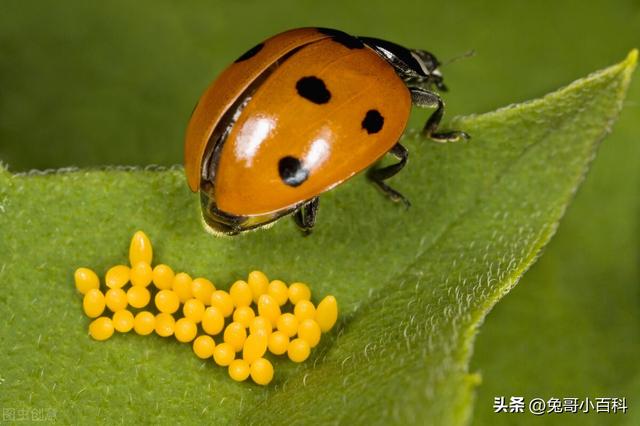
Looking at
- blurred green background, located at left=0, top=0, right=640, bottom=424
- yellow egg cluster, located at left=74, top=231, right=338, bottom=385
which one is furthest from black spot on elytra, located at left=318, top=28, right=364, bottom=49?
blurred green background, located at left=0, top=0, right=640, bottom=424

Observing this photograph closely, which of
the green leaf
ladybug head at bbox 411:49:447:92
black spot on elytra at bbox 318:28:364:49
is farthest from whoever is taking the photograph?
ladybug head at bbox 411:49:447:92

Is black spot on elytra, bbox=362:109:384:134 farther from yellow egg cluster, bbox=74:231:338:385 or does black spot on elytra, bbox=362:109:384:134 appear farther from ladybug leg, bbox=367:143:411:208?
yellow egg cluster, bbox=74:231:338:385

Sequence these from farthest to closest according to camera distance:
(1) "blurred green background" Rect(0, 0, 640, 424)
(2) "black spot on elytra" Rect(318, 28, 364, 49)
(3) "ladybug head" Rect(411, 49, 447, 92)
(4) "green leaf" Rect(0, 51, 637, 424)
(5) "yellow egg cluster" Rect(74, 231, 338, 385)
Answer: (1) "blurred green background" Rect(0, 0, 640, 424) → (3) "ladybug head" Rect(411, 49, 447, 92) → (2) "black spot on elytra" Rect(318, 28, 364, 49) → (5) "yellow egg cluster" Rect(74, 231, 338, 385) → (4) "green leaf" Rect(0, 51, 637, 424)

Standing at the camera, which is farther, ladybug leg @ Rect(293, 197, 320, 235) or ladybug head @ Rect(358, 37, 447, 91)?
ladybug head @ Rect(358, 37, 447, 91)

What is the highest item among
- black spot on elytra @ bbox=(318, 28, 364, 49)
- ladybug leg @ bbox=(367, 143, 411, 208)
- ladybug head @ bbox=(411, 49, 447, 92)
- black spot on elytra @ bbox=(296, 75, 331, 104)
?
ladybug head @ bbox=(411, 49, 447, 92)

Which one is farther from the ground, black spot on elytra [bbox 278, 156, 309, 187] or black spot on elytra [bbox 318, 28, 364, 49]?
black spot on elytra [bbox 318, 28, 364, 49]

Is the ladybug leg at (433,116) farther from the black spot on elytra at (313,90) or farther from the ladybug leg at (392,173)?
the black spot on elytra at (313,90)

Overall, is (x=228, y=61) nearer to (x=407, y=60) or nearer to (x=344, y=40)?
(x=407, y=60)
